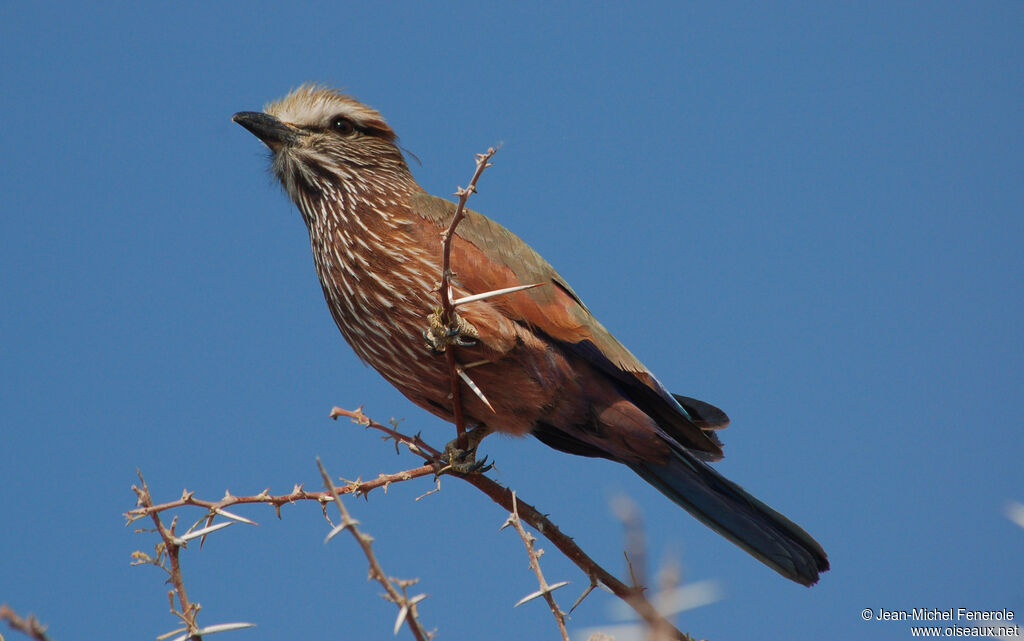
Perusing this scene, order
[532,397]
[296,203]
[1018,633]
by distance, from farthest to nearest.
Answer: [296,203] < [532,397] < [1018,633]

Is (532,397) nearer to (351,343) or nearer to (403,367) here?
(403,367)

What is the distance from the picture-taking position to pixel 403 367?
3.97 m

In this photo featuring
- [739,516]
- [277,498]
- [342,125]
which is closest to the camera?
[277,498]

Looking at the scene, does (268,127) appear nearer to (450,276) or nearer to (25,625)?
(450,276)

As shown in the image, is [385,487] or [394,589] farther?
[385,487]

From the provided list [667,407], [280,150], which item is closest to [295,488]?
[667,407]

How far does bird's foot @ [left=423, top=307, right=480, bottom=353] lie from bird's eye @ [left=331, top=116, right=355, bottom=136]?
5.06 feet

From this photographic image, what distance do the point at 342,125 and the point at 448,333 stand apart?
6.94ft

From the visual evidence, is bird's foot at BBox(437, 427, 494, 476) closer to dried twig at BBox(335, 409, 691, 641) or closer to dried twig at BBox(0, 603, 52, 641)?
dried twig at BBox(335, 409, 691, 641)

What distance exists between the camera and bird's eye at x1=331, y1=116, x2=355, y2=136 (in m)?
4.86

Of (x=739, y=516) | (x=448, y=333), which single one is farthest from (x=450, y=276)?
(x=739, y=516)

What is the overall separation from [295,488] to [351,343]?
54.6 inches

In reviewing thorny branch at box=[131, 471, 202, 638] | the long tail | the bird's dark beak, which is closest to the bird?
the long tail

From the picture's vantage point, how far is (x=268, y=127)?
4762 millimetres
